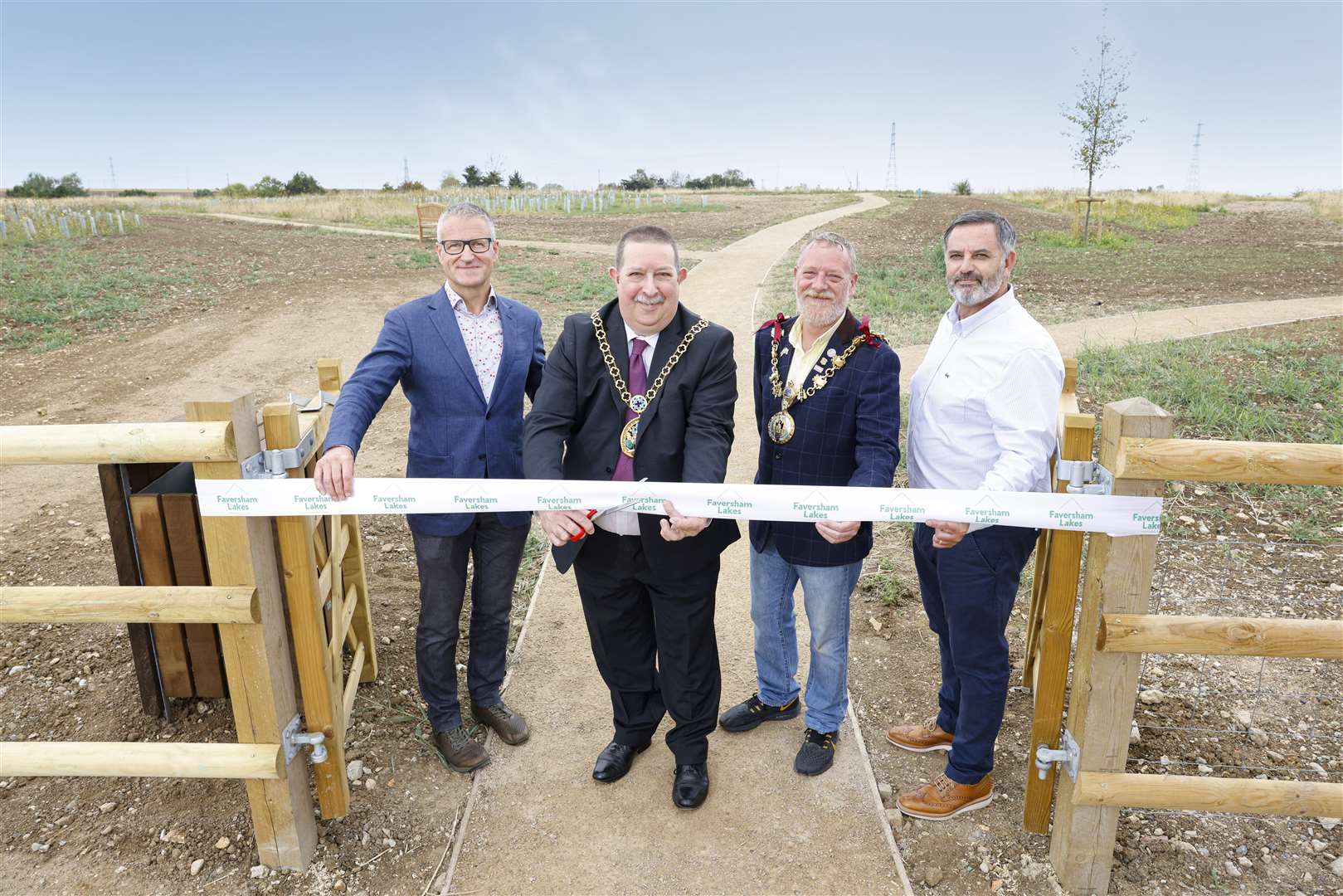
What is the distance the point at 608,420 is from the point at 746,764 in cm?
168

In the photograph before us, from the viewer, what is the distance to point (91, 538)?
20.6ft

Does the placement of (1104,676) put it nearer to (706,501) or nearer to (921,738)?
(921,738)

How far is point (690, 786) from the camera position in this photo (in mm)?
3516

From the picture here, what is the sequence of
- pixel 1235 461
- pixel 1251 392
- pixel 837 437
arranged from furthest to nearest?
1. pixel 1251 392
2. pixel 837 437
3. pixel 1235 461

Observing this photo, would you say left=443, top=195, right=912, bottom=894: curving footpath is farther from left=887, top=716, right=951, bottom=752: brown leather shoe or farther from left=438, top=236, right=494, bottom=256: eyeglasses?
left=438, top=236, right=494, bottom=256: eyeglasses

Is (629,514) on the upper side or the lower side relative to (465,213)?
lower

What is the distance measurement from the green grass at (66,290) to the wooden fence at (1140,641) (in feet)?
45.3

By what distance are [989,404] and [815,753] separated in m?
1.69

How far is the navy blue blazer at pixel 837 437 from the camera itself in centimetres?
327

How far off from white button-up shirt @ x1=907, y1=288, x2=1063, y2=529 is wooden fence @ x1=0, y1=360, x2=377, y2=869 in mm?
2324

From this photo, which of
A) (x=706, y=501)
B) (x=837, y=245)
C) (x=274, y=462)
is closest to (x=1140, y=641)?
(x=706, y=501)

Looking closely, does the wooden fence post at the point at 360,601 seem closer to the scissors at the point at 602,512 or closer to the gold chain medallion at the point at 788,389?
the scissors at the point at 602,512

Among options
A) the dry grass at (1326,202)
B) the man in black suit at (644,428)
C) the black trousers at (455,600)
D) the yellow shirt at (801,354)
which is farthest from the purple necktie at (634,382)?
the dry grass at (1326,202)

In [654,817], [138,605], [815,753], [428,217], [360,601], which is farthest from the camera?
[428,217]
